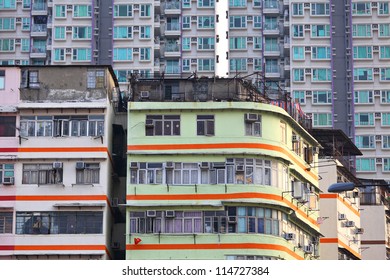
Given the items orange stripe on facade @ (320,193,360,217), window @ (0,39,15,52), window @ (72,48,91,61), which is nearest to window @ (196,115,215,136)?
orange stripe on facade @ (320,193,360,217)

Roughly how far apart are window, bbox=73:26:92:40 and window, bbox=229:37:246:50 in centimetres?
1417

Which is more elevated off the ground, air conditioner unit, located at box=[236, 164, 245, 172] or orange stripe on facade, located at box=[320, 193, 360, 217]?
air conditioner unit, located at box=[236, 164, 245, 172]

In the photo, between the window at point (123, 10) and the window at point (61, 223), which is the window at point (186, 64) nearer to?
the window at point (123, 10)

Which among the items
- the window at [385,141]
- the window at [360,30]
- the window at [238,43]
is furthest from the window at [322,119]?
the window at [238,43]

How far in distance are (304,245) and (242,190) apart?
22.5 ft

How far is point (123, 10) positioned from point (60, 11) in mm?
6311

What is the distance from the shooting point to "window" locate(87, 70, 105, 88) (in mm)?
58938

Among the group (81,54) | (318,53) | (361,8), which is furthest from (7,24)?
(361,8)

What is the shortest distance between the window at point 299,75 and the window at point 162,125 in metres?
53.0

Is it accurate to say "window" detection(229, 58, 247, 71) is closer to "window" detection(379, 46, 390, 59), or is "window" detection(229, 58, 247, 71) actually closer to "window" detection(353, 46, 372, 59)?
"window" detection(353, 46, 372, 59)

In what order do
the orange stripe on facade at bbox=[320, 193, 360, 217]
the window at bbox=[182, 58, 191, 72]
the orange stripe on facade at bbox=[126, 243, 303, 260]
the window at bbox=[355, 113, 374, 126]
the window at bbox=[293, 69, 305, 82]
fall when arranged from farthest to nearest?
→ the window at bbox=[293, 69, 305, 82] → the window at bbox=[182, 58, 191, 72] → the window at bbox=[355, 113, 374, 126] → the orange stripe on facade at bbox=[320, 193, 360, 217] → the orange stripe on facade at bbox=[126, 243, 303, 260]

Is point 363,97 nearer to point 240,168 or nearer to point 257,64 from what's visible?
point 257,64

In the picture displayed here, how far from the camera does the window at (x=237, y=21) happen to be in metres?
112
